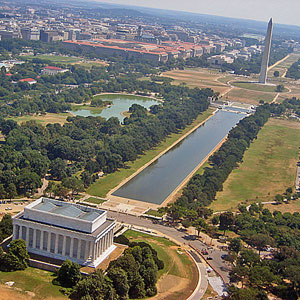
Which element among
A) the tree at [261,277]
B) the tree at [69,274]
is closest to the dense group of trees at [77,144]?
the tree at [69,274]

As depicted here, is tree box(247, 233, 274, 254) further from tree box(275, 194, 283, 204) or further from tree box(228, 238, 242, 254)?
tree box(275, 194, 283, 204)

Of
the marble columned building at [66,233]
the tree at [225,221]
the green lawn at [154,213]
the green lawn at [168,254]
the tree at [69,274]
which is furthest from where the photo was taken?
the green lawn at [154,213]

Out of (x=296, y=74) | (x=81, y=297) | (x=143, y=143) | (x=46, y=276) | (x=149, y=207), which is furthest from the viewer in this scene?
(x=296, y=74)

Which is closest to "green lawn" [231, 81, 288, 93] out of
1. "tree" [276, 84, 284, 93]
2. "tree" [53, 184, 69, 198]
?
"tree" [276, 84, 284, 93]

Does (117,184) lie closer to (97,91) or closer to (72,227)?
(72,227)

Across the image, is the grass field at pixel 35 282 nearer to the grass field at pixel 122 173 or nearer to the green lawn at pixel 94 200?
the green lawn at pixel 94 200

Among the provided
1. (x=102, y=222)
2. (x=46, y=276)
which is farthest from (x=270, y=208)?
(x=46, y=276)
